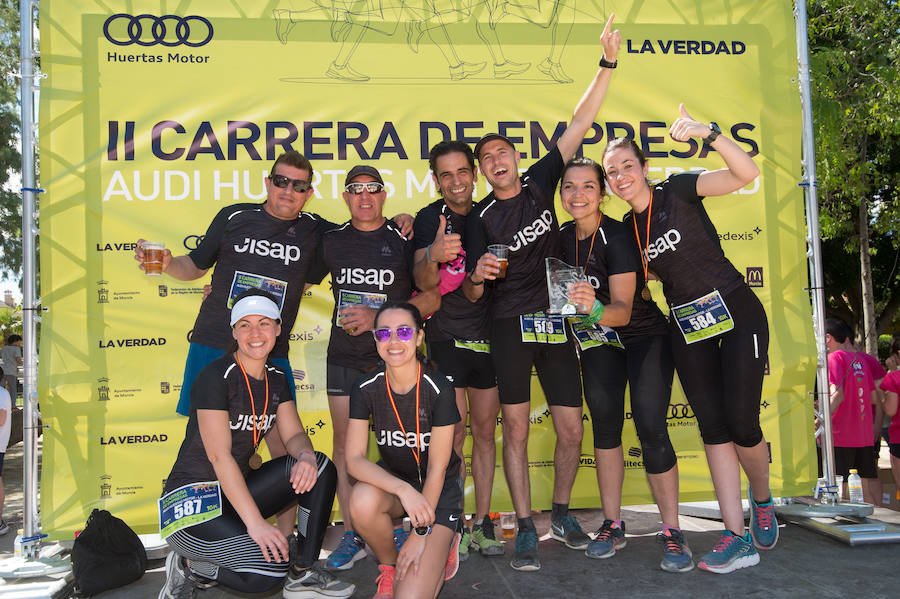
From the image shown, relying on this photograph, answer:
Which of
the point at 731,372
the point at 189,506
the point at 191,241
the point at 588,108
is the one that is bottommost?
the point at 189,506

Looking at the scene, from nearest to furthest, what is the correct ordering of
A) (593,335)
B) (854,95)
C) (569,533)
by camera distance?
(593,335) → (569,533) → (854,95)

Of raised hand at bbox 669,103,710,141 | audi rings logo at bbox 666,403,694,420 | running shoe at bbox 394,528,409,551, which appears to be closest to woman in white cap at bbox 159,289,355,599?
running shoe at bbox 394,528,409,551

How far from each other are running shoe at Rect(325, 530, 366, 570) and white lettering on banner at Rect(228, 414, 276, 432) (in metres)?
0.73

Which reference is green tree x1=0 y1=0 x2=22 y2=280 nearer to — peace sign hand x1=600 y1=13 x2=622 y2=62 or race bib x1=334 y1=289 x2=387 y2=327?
race bib x1=334 y1=289 x2=387 y2=327

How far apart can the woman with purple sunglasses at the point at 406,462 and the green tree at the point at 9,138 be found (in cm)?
933

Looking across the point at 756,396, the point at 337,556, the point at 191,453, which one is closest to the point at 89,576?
the point at 191,453

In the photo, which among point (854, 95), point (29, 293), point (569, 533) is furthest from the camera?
point (854, 95)

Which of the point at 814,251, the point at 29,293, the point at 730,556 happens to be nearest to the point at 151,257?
the point at 29,293

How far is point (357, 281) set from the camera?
3.03 m

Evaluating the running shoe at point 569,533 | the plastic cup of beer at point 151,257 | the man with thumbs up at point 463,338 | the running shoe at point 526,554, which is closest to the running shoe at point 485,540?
the man with thumbs up at point 463,338

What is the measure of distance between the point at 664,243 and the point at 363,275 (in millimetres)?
1379

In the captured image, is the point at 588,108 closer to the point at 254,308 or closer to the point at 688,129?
the point at 688,129

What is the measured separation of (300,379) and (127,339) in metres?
0.99

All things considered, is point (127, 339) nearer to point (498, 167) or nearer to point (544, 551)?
Result: point (498, 167)
